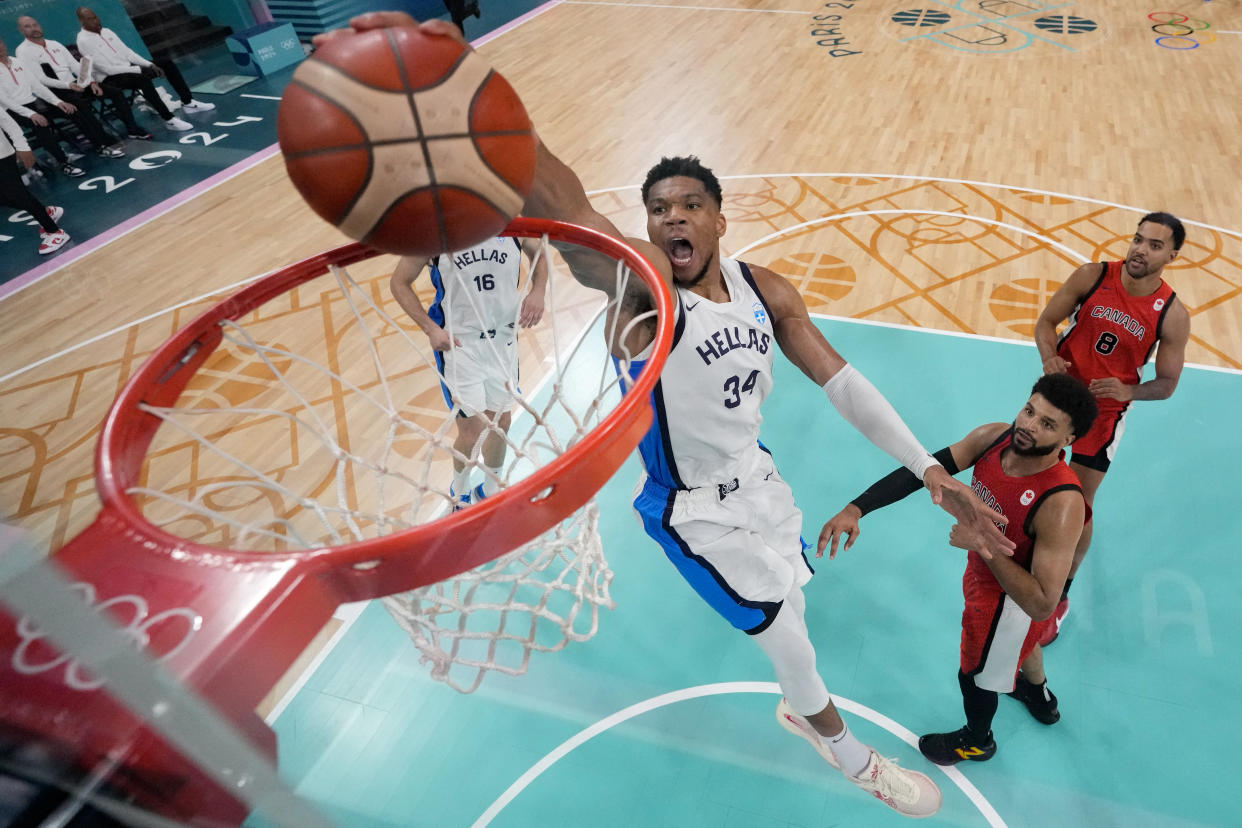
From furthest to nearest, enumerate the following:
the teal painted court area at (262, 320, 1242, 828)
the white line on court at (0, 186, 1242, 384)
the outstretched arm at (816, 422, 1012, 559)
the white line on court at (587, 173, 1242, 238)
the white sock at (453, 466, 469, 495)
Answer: the white line on court at (587, 173, 1242, 238), the white line on court at (0, 186, 1242, 384), the white sock at (453, 466, 469, 495), the teal painted court area at (262, 320, 1242, 828), the outstretched arm at (816, 422, 1012, 559)

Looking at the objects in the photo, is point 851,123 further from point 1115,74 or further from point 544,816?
point 544,816

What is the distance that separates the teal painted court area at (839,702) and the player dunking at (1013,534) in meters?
0.26

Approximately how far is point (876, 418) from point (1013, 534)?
53 centimetres

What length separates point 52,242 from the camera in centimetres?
657

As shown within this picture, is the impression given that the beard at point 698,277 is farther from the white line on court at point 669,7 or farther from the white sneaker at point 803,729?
the white line on court at point 669,7

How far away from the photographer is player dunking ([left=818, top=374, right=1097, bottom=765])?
2.04 meters

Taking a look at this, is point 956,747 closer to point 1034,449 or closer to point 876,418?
point 1034,449

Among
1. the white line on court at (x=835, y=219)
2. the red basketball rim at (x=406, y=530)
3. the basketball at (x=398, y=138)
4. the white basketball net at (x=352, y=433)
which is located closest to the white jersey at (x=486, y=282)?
the white basketball net at (x=352, y=433)

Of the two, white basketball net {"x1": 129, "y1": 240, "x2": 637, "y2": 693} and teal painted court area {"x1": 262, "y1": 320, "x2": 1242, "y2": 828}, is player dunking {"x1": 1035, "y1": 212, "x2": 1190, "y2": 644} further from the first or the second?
white basketball net {"x1": 129, "y1": 240, "x2": 637, "y2": 693}

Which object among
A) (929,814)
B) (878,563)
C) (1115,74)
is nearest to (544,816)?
(929,814)

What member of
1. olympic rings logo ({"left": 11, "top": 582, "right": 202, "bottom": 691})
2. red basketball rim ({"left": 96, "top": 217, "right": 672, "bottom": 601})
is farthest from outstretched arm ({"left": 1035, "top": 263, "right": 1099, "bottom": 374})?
olympic rings logo ({"left": 11, "top": 582, "right": 202, "bottom": 691})

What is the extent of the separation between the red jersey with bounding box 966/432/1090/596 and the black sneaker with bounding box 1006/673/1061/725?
601mm

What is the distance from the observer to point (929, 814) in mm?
2369

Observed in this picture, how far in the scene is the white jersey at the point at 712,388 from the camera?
2111mm
